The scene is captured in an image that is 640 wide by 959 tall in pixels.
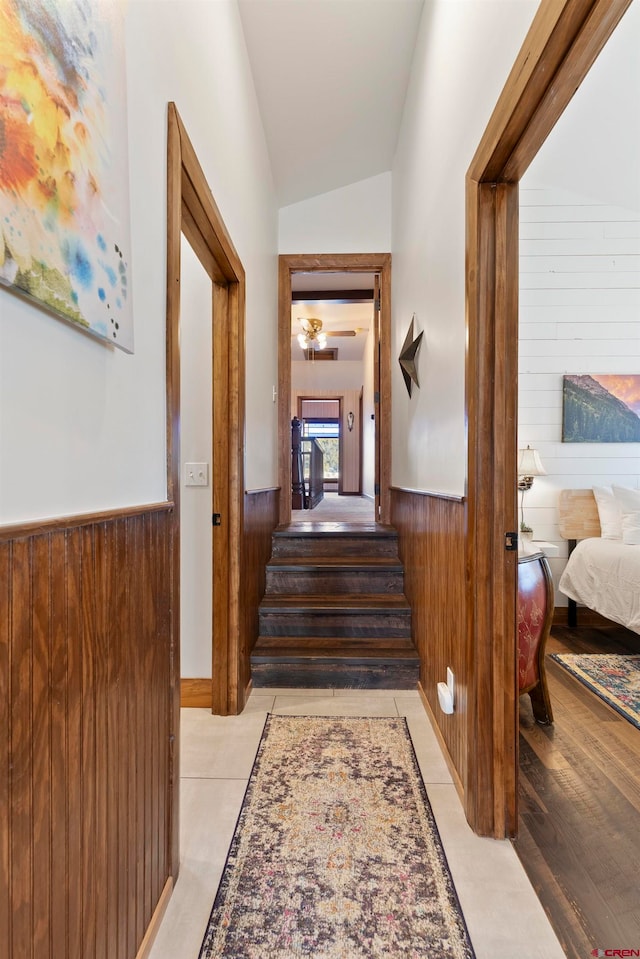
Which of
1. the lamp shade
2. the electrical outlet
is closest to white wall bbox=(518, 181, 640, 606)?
the lamp shade

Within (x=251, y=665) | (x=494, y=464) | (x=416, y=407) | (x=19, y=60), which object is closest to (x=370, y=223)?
(x=416, y=407)

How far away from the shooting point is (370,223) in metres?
3.79

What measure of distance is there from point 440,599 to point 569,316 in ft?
8.72

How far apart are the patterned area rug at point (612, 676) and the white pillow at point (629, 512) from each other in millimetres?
759

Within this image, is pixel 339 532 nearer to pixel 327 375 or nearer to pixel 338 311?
pixel 338 311

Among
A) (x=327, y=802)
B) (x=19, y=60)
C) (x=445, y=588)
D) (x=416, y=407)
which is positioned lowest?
(x=327, y=802)

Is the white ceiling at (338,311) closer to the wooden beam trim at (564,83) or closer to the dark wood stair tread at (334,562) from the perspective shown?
the dark wood stair tread at (334,562)

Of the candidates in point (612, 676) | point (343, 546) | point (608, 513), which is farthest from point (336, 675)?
point (608, 513)

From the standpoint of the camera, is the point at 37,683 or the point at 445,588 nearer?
the point at 37,683

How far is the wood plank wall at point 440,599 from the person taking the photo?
1741mm

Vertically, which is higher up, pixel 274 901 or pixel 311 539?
pixel 311 539

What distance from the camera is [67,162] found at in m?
0.77

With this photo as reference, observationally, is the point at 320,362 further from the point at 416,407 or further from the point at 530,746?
the point at 530,746

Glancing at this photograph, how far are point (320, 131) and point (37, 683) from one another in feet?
11.3
